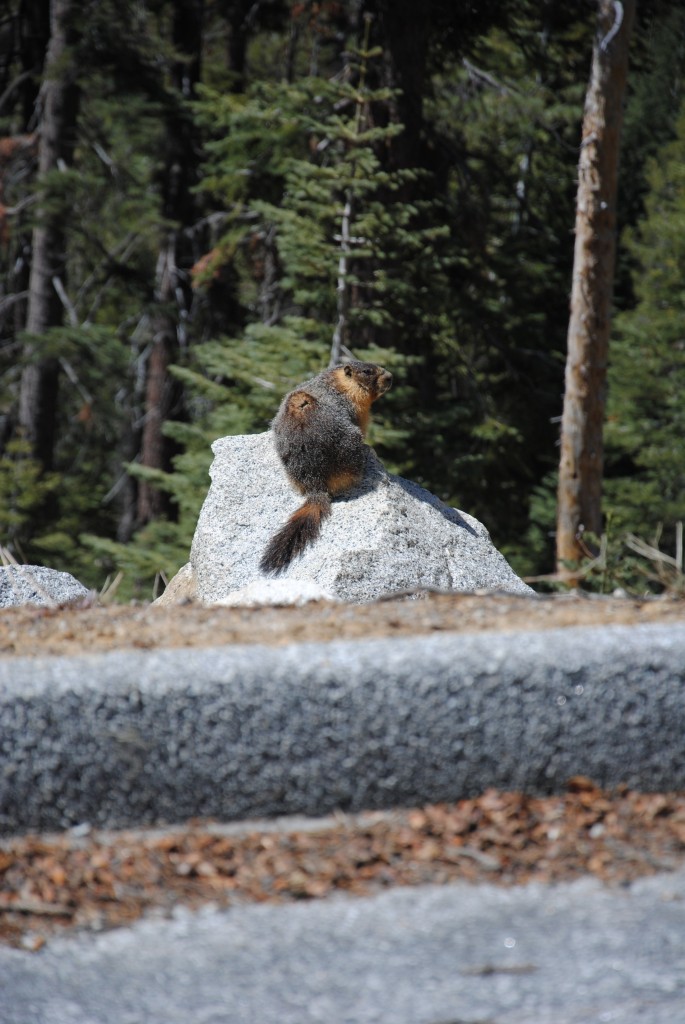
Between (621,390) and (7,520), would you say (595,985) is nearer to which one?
(7,520)

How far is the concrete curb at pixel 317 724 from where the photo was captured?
346 centimetres

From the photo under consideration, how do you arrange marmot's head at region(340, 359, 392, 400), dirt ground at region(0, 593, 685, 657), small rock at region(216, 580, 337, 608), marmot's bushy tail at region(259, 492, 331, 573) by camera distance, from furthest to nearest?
marmot's head at region(340, 359, 392, 400), marmot's bushy tail at region(259, 492, 331, 573), small rock at region(216, 580, 337, 608), dirt ground at region(0, 593, 685, 657)

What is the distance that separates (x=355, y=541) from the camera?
240 inches

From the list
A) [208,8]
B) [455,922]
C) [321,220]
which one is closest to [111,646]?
[455,922]

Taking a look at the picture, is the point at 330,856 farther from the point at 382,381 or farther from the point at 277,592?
the point at 382,381

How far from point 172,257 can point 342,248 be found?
571cm

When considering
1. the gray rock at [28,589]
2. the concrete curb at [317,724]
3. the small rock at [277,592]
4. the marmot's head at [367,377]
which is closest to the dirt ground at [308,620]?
the concrete curb at [317,724]

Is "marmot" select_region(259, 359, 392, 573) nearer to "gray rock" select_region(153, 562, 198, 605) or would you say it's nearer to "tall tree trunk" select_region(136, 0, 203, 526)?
"gray rock" select_region(153, 562, 198, 605)

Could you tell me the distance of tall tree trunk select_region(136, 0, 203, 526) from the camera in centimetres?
1691

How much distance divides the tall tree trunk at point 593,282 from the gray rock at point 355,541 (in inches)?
217

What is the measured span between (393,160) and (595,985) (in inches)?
493

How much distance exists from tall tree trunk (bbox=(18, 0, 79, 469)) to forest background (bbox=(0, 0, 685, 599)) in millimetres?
41

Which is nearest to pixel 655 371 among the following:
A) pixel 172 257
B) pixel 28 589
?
pixel 172 257

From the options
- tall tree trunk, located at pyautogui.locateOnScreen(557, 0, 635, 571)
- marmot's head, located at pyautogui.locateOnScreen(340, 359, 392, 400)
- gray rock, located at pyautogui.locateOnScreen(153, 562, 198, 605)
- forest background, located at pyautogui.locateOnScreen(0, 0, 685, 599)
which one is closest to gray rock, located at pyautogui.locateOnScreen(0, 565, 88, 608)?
gray rock, located at pyautogui.locateOnScreen(153, 562, 198, 605)
